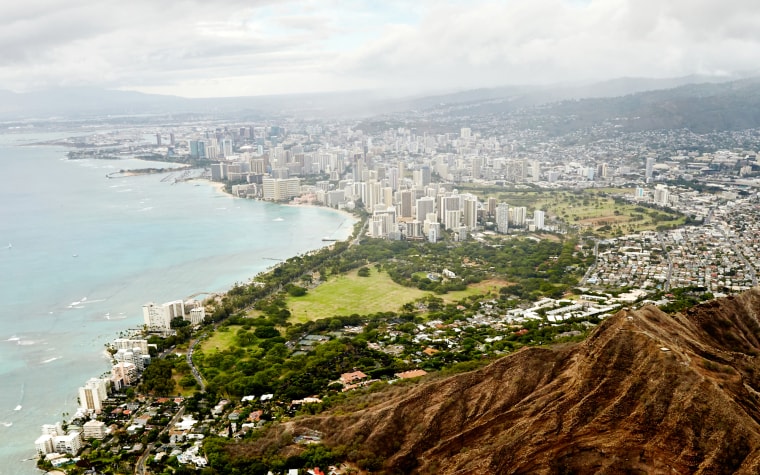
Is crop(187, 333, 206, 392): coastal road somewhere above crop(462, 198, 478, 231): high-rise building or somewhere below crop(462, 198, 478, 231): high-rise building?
below

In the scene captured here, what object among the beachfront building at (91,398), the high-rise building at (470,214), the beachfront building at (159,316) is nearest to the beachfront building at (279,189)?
the high-rise building at (470,214)

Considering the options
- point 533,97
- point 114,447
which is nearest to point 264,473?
point 114,447

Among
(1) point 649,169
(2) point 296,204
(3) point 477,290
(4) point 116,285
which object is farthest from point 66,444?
(1) point 649,169

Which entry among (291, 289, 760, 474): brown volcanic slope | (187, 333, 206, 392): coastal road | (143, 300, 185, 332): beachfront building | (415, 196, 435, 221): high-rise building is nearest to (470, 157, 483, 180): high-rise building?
(415, 196, 435, 221): high-rise building

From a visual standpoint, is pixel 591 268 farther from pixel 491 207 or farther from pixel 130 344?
pixel 130 344

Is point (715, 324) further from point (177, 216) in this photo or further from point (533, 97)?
point (533, 97)

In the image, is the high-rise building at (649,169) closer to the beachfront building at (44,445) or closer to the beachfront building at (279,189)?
the beachfront building at (279,189)

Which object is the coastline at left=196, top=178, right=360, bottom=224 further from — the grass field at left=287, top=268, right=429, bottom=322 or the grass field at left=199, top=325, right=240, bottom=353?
the grass field at left=199, top=325, right=240, bottom=353
